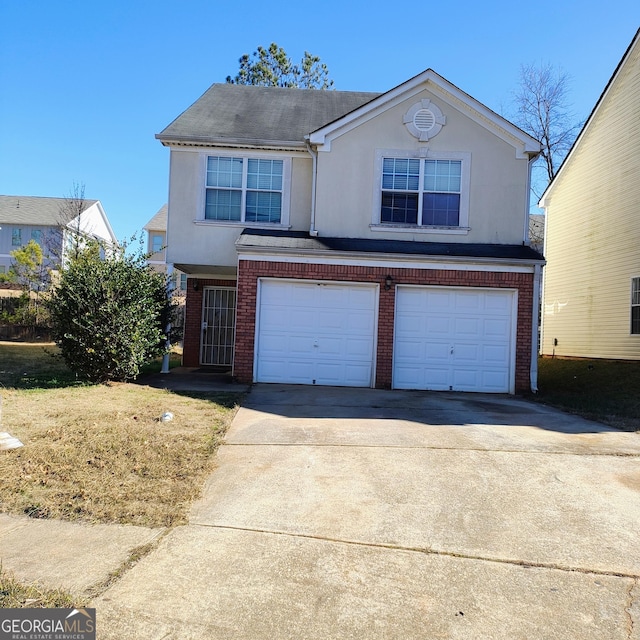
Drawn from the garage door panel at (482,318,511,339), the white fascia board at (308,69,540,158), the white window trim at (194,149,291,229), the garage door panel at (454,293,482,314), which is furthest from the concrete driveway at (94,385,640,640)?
the white fascia board at (308,69,540,158)

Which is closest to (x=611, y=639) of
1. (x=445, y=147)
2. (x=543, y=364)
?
(x=445, y=147)

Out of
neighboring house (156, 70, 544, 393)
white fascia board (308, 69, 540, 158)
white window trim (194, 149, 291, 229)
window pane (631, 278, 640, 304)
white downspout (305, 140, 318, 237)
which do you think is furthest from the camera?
window pane (631, 278, 640, 304)

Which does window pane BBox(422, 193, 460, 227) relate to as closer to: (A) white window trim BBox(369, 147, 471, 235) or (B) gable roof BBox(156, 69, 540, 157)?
(A) white window trim BBox(369, 147, 471, 235)

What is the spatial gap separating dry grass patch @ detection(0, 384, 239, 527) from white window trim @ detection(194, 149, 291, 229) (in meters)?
5.48

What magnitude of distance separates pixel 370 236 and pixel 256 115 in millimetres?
4854

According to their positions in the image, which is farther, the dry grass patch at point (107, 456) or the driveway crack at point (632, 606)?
the dry grass patch at point (107, 456)

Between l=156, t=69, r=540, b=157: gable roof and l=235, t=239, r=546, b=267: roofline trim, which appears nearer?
l=235, t=239, r=546, b=267: roofline trim

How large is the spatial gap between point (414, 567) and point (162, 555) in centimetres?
169

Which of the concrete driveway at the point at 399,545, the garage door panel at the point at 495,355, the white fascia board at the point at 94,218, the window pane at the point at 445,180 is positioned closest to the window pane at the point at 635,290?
the garage door panel at the point at 495,355

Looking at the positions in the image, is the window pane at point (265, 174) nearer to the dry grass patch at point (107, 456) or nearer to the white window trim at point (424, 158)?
the white window trim at point (424, 158)

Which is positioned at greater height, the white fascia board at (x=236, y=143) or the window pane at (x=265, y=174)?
the white fascia board at (x=236, y=143)

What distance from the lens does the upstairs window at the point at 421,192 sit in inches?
500

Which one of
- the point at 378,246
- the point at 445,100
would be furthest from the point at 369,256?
the point at 445,100

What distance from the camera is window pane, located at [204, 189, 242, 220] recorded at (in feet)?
43.1
